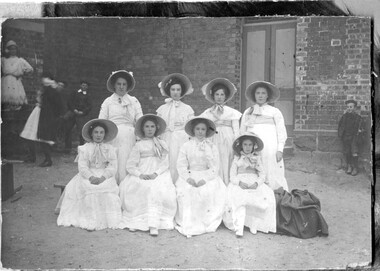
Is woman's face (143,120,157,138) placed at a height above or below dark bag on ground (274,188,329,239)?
above

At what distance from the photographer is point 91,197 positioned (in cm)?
485

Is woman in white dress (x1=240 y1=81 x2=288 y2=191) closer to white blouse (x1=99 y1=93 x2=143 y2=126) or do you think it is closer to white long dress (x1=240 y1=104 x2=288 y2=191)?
white long dress (x1=240 y1=104 x2=288 y2=191)

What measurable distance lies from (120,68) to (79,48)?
0.42 metres

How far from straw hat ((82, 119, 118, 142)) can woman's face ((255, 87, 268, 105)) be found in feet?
4.72

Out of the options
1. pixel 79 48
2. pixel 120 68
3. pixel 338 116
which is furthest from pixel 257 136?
pixel 79 48

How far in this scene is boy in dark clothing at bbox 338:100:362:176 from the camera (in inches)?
182

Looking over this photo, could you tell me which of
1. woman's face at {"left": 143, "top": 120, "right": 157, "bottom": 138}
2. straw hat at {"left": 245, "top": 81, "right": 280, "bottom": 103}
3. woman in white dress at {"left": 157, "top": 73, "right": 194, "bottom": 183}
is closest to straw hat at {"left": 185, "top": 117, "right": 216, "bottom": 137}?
woman in white dress at {"left": 157, "top": 73, "right": 194, "bottom": 183}

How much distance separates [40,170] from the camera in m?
4.74

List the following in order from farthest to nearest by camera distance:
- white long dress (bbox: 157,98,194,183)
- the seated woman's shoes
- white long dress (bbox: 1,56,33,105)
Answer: white long dress (bbox: 157,98,194,183), the seated woman's shoes, white long dress (bbox: 1,56,33,105)

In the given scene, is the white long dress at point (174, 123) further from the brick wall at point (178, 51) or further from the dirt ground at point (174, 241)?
the dirt ground at point (174, 241)

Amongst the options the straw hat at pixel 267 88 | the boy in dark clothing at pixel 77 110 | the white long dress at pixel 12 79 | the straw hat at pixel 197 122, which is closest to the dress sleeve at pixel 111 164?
the boy in dark clothing at pixel 77 110

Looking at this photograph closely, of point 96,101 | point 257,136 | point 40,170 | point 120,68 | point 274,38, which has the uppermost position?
point 274,38

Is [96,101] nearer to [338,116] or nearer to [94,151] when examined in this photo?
[94,151]

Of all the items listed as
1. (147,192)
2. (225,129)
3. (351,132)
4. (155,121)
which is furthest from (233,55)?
(147,192)
